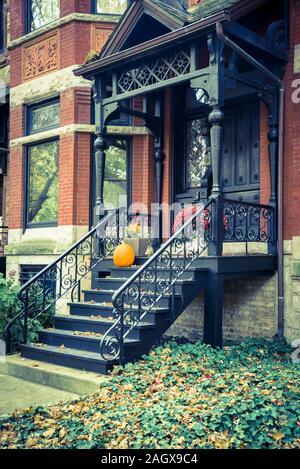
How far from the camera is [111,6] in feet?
36.0

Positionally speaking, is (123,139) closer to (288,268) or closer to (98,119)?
(98,119)

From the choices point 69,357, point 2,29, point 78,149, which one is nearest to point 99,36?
point 78,149

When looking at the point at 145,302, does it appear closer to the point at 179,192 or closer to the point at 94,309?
the point at 94,309

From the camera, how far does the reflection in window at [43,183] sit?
→ 11.1m

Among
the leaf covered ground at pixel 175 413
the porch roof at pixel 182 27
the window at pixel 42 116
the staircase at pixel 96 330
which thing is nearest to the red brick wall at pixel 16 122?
the window at pixel 42 116

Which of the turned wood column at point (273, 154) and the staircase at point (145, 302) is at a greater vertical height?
the turned wood column at point (273, 154)

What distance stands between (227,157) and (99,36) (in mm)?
3813

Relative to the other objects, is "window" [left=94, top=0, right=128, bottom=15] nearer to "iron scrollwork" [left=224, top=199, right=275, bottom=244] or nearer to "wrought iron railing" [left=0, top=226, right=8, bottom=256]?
"iron scrollwork" [left=224, top=199, right=275, bottom=244]

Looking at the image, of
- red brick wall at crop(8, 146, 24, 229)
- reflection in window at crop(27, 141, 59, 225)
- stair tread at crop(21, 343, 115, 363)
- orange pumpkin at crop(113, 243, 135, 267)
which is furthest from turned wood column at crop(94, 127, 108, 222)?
red brick wall at crop(8, 146, 24, 229)

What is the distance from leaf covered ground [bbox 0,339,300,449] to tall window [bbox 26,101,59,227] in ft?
A: 18.8

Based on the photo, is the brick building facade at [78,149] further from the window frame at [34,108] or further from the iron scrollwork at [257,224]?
the iron scrollwork at [257,224]

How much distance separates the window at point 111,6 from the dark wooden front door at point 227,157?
9.16 ft

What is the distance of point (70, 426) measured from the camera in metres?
4.75

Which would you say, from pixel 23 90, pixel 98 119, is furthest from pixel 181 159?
pixel 23 90
